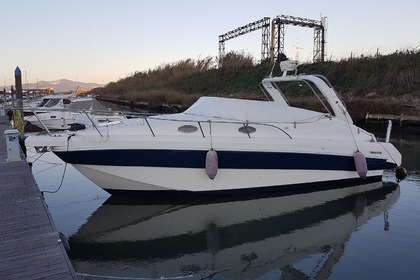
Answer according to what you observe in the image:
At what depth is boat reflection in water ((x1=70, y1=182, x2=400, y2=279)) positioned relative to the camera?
6.00 metres

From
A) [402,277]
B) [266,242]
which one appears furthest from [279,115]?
[402,277]

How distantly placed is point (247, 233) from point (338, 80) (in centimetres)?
2469

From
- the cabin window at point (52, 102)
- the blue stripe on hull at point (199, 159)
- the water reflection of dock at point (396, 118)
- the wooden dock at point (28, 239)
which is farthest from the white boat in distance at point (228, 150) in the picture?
the cabin window at point (52, 102)

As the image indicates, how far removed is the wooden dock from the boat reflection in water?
102 centimetres

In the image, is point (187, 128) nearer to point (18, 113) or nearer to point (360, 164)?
point (360, 164)

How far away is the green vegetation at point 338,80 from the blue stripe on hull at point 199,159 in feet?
47.6

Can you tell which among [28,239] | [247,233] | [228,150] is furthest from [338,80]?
[28,239]

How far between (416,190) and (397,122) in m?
12.1

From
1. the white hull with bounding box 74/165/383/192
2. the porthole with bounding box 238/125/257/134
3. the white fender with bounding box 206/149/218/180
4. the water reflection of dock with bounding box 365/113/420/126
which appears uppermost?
the porthole with bounding box 238/125/257/134

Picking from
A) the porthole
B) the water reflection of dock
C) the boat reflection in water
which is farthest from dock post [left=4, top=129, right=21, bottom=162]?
the water reflection of dock

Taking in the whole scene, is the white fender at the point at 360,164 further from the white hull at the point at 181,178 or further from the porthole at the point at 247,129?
the porthole at the point at 247,129

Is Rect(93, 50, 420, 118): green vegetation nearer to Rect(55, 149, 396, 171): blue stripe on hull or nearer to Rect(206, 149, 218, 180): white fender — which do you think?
Rect(55, 149, 396, 171): blue stripe on hull

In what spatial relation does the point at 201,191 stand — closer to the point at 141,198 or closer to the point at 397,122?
the point at 141,198

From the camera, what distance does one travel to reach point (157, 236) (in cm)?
718
